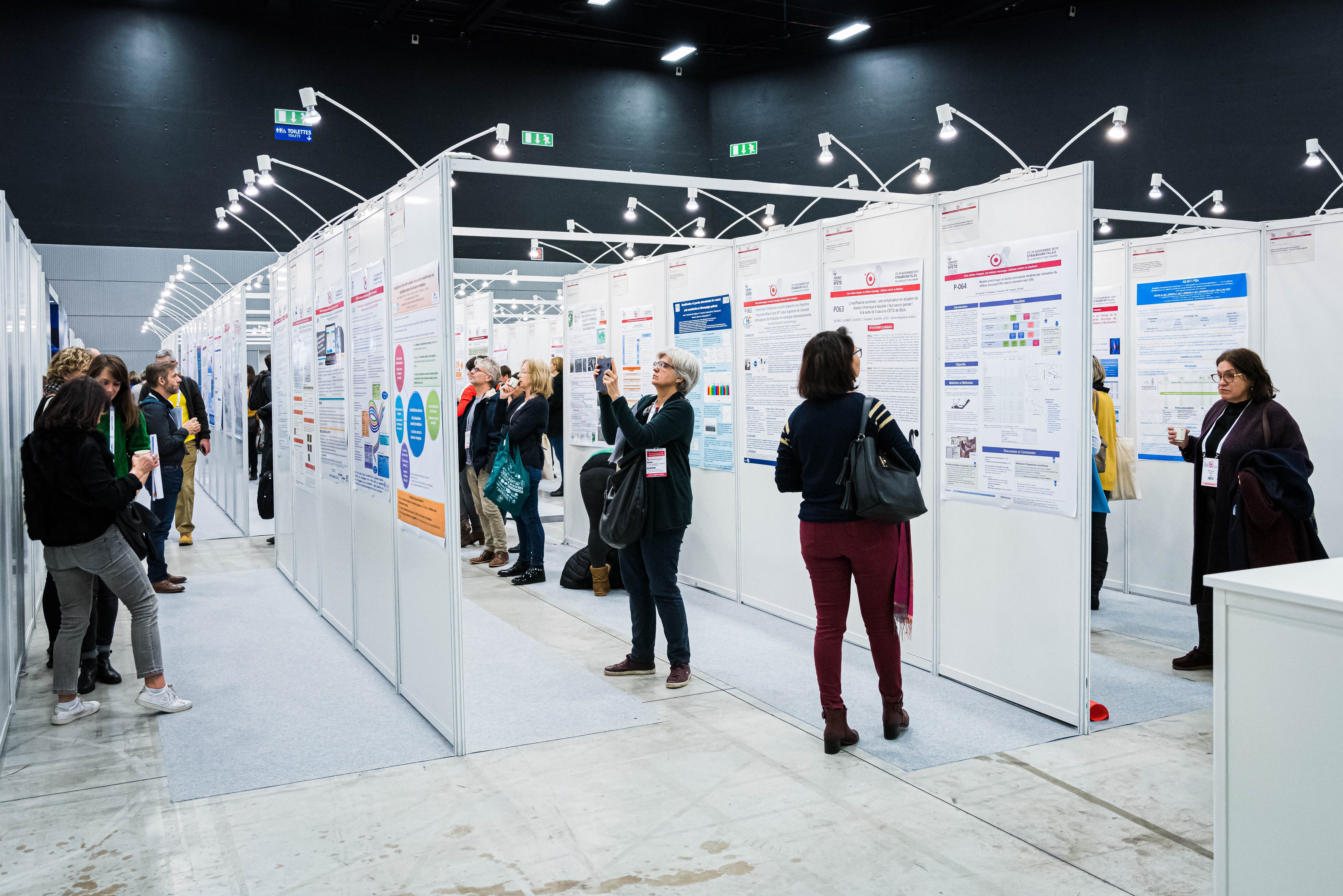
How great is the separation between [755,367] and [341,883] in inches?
150

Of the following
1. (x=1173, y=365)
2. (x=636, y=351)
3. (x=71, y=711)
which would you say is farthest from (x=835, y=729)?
(x=636, y=351)

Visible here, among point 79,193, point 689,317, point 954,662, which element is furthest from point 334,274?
point 79,193

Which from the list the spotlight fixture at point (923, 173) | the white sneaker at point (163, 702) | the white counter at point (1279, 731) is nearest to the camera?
the white counter at point (1279, 731)

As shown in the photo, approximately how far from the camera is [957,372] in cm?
437

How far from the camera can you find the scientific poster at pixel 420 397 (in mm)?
3717

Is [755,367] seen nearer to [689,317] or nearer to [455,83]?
[689,317]

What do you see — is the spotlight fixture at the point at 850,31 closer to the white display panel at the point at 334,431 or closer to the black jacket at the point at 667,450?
the white display panel at the point at 334,431

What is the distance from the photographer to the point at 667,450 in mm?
4383

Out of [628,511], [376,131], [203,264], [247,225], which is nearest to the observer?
[628,511]

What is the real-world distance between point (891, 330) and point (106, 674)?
159 inches

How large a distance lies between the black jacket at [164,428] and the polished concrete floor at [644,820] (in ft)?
9.90

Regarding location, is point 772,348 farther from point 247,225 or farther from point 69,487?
point 247,225

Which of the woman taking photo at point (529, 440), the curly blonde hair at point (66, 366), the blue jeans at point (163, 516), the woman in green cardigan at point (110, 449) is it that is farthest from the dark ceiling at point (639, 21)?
the curly blonde hair at point (66, 366)

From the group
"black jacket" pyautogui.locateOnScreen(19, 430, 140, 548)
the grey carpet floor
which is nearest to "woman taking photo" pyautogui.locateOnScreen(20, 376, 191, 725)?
"black jacket" pyautogui.locateOnScreen(19, 430, 140, 548)
